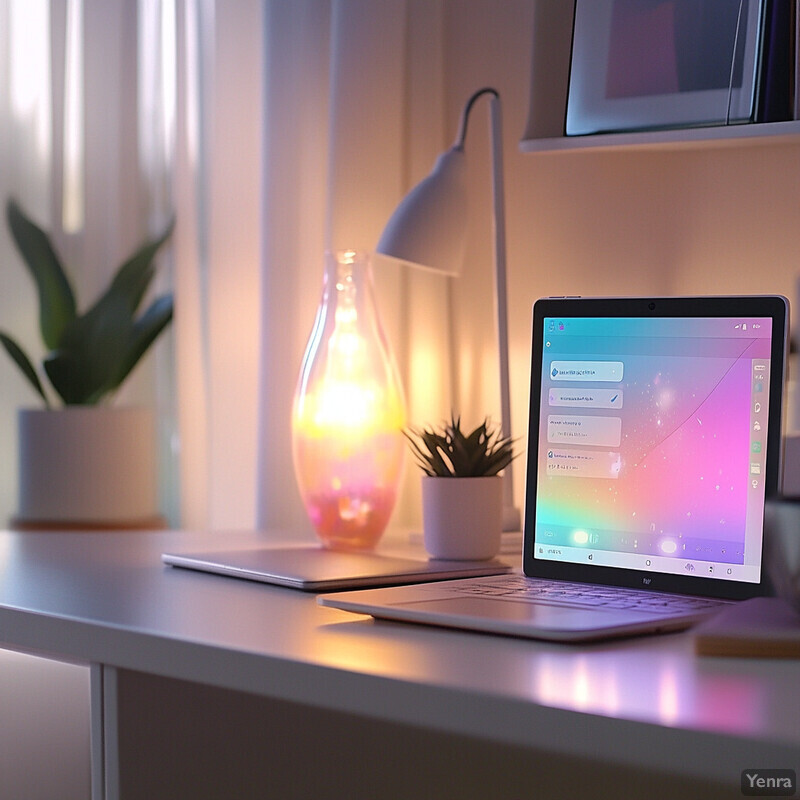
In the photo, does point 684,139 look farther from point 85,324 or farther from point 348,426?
point 85,324

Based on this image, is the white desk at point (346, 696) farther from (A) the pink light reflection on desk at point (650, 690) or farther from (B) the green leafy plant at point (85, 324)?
(B) the green leafy plant at point (85, 324)

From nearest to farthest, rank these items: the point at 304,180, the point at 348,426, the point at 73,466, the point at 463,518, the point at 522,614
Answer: the point at 522,614 < the point at 463,518 < the point at 348,426 < the point at 304,180 < the point at 73,466

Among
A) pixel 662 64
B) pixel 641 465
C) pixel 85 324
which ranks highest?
pixel 662 64

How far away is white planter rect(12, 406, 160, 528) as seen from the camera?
5.80 feet

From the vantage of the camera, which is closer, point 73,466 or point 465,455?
point 465,455

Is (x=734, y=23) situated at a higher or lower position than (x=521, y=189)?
higher

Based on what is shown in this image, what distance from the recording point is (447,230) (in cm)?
131

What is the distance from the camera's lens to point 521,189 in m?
1.51

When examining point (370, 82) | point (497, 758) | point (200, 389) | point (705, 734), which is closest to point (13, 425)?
point (200, 389)

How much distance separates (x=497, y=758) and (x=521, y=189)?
72 centimetres

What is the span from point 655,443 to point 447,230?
1.50ft

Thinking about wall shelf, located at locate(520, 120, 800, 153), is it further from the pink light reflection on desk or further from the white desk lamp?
the pink light reflection on desk

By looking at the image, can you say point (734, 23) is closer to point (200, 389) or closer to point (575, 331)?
point (575, 331)

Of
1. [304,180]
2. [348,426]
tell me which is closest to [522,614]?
[348,426]
